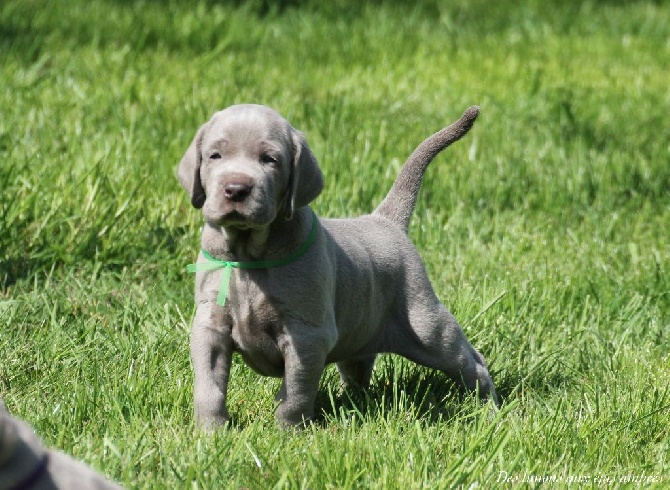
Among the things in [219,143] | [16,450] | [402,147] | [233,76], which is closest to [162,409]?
[219,143]

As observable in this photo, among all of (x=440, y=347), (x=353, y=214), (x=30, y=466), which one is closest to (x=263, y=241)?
(x=440, y=347)

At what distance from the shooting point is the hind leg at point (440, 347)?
3.89m

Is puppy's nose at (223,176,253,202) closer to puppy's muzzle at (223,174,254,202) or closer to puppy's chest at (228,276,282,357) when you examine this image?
puppy's muzzle at (223,174,254,202)

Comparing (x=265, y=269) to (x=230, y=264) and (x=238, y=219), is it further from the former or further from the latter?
(x=238, y=219)

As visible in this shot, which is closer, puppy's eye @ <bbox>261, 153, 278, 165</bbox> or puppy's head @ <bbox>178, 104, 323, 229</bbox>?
puppy's head @ <bbox>178, 104, 323, 229</bbox>

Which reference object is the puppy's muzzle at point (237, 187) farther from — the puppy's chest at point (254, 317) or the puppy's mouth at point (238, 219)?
the puppy's chest at point (254, 317)

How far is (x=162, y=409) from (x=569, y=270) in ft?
7.47

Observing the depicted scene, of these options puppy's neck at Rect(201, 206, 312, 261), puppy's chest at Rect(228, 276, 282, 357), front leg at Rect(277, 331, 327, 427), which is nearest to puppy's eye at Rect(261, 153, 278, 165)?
puppy's neck at Rect(201, 206, 312, 261)

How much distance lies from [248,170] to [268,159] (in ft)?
0.39

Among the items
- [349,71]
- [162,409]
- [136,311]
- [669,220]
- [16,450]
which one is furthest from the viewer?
[349,71]

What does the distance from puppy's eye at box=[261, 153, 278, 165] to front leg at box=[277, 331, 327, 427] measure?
1.71 feet

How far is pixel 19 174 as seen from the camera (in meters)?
5.09

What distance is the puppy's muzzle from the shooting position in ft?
10.3

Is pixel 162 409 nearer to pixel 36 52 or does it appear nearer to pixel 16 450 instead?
pixel 16 450
